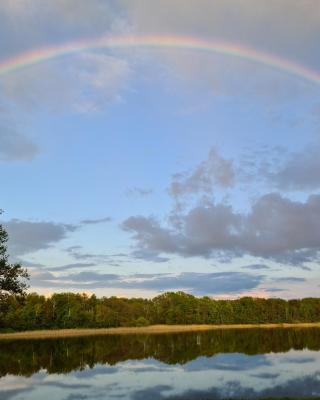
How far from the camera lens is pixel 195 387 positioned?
41.8 m

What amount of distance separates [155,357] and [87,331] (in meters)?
98.0

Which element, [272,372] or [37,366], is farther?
[37,366]

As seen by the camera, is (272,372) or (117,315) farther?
(117,315)

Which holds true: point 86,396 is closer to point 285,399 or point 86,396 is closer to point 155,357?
point 285,399

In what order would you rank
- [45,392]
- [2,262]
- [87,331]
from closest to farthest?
[45,392]
[2,262]
[87,331]

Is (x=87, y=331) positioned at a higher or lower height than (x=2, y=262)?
lower

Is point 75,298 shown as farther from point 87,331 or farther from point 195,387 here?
point 195,387

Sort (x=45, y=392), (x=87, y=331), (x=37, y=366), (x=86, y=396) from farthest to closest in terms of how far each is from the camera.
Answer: (x=87, y=331) → (x=37, y=366) → (x=45, y=392) → (x=86, y=396)

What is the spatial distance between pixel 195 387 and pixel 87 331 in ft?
415

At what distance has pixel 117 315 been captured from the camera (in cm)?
18950

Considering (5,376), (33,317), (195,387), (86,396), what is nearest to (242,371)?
(195,387)

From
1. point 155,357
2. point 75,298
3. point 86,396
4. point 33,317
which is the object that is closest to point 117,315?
point 75,298

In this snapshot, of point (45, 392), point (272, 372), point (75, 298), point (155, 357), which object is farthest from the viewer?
point (75, 298)

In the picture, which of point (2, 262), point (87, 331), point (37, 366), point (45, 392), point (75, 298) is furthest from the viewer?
point (75, 298)
